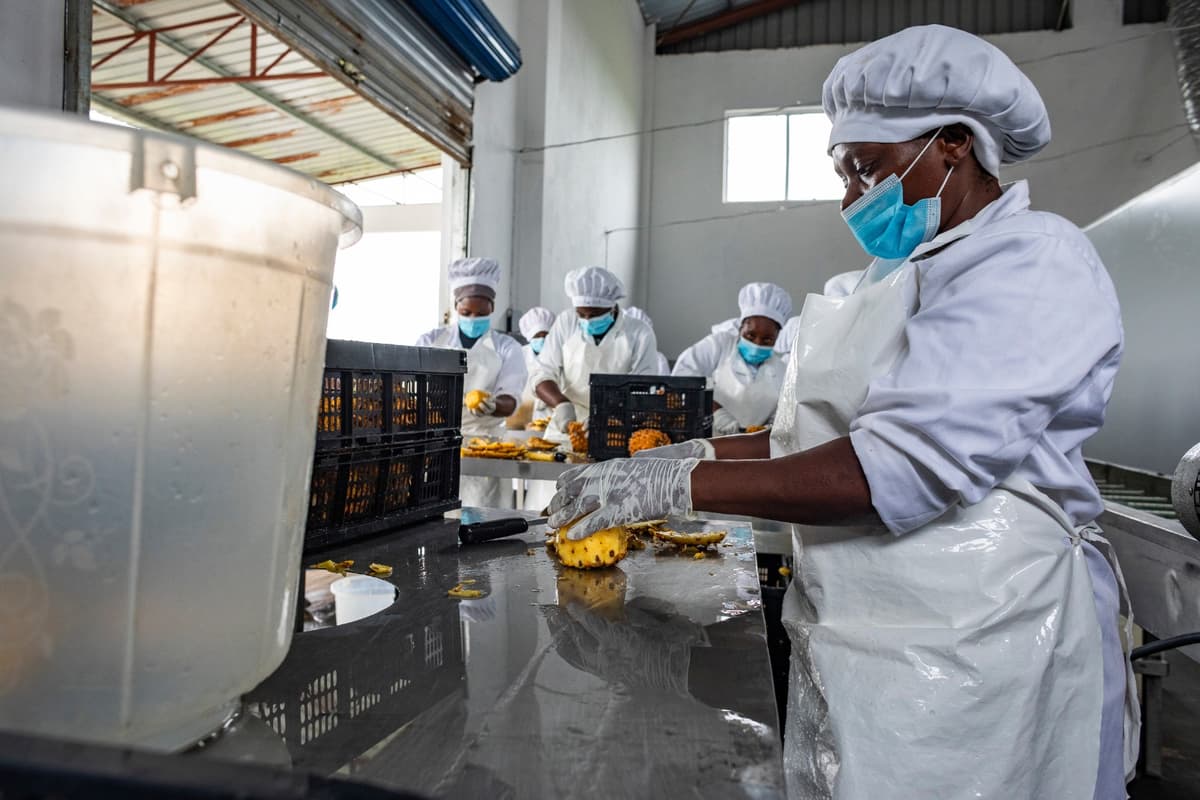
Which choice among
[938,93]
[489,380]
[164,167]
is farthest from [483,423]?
[164,167]

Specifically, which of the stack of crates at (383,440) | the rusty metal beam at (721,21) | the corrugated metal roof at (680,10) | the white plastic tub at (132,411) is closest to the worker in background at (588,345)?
the stack of crates at (383,440)

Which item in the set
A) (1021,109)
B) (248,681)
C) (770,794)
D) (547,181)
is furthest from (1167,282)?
(547,181)

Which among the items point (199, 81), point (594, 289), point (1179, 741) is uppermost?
point (199, 81)

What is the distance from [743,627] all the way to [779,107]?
9493 millimetres

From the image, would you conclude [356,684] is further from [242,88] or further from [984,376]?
[242,88]

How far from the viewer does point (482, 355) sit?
4.64 m

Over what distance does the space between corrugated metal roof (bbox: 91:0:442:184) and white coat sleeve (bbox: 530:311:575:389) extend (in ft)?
5.81

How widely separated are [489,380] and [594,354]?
33.9 inches

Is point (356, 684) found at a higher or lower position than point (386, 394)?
lower

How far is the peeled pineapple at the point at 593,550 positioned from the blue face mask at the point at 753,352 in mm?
3860

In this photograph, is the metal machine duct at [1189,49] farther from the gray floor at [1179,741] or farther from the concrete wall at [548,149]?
the concrete wall at [548,149]

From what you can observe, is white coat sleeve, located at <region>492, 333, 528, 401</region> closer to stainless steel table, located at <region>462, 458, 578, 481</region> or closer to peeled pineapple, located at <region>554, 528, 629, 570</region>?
stainless steel table, located at <region>462, 458, 578, 481</region>

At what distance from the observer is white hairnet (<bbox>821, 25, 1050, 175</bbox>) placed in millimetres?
1183

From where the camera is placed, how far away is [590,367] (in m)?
5.27
